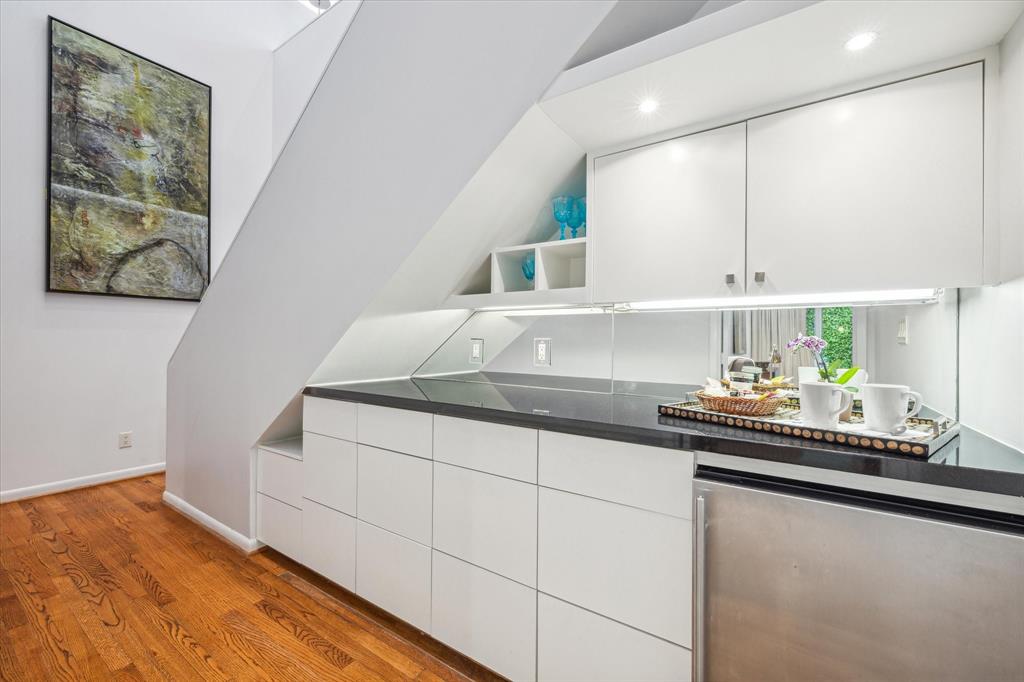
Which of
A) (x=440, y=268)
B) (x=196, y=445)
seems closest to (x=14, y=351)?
(x=196, y=445)

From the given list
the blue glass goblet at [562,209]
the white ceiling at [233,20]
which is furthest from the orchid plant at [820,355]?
the white ceiling at [233,20]

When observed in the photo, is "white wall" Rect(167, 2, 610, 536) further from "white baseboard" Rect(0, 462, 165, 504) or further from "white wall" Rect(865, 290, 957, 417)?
"white baseboard" Rect(0, 462, 165, 504)

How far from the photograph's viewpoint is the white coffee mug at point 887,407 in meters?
0.99

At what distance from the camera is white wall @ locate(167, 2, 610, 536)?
4.67ft

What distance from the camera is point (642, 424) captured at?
1213mm

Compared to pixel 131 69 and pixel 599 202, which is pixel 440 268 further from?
pixel 131 69

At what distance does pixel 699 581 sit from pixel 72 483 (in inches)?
166

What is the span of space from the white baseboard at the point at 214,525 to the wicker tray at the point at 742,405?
231cm

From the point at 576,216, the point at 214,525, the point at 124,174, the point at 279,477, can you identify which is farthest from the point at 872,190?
the point at 124,174

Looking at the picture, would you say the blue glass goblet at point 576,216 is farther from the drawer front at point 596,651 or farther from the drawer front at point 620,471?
the drawer front at point 596,651

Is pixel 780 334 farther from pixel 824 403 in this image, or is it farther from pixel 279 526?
pixel 279 526

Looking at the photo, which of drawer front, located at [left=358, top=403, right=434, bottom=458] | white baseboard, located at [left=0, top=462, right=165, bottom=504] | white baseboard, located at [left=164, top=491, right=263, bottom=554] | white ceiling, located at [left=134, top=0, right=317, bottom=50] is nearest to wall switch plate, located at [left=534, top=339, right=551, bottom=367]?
drawer front, located at [left=358, top=403, right=434, bottom=458]

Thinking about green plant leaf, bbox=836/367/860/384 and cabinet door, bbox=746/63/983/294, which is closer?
cabinet door, bbox=746/63/983/294

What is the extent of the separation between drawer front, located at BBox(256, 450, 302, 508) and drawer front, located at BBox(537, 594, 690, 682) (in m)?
1.35
